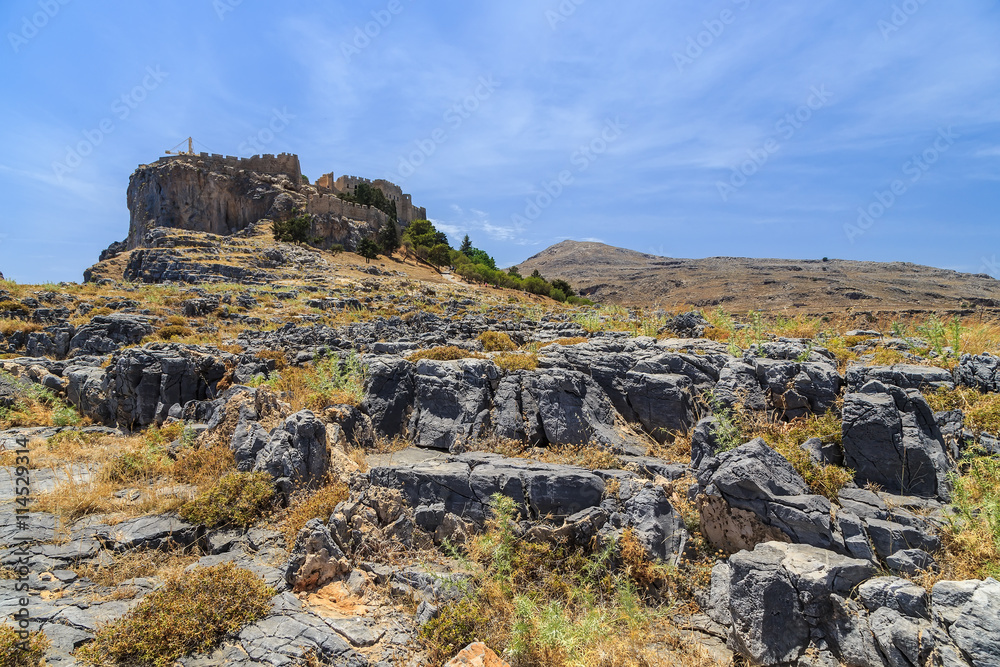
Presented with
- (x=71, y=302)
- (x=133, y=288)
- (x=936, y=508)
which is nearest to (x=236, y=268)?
(x=133, y=288)

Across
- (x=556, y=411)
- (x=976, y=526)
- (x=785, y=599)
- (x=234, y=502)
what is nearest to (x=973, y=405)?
(x=976, y=526)

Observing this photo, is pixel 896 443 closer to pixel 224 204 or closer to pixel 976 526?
pixel 976 526

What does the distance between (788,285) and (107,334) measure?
3364 inches

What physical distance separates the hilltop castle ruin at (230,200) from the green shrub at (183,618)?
5733 cm

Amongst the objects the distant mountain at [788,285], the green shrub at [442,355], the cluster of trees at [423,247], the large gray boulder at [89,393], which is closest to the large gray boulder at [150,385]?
the large gray boulder at [89,393]

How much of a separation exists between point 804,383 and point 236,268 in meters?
45.9

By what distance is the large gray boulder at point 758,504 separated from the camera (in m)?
4.59

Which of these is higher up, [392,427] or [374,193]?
[374,193]

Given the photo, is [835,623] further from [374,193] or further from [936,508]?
[374,193]

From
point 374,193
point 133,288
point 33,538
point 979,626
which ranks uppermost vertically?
point 374,193

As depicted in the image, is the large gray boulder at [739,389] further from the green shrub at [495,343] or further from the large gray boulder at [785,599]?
the green shrub at [495,343]

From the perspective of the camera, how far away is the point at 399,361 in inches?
330

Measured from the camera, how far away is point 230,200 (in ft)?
202

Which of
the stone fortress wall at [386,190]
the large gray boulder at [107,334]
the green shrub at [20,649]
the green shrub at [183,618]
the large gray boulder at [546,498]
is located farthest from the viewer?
the stone fortress wall at [386,190]
